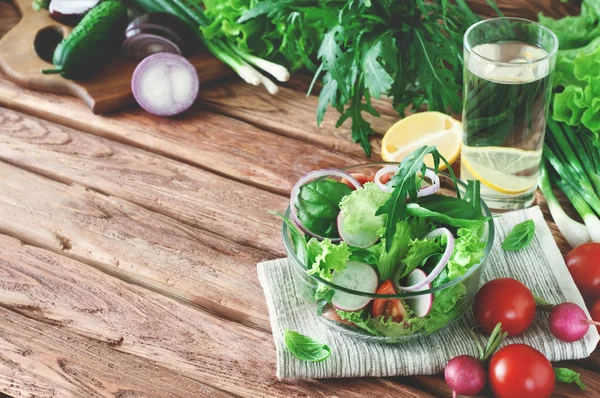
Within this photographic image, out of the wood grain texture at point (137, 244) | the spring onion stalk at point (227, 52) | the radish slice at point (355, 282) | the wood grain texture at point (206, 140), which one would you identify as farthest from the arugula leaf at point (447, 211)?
the spring onion stalk at point (227, 52)

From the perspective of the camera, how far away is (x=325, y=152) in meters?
1.73

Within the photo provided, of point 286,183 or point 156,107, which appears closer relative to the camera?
point 286,183

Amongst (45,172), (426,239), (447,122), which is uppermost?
(426,239)

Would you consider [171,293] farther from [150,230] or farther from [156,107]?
[156,107]

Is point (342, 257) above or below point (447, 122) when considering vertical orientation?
above

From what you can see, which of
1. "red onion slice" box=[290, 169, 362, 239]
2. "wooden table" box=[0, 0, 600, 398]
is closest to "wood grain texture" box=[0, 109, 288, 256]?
"wooden table" box=[0, 0, 600, 398]

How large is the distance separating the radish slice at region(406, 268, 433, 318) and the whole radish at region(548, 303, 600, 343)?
23 centimetres

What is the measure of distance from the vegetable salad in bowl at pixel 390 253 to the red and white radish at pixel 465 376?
0.24ft

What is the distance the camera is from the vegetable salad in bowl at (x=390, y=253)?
113 cm

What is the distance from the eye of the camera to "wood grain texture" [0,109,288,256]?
1.55 meters

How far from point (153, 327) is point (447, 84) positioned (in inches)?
32.2

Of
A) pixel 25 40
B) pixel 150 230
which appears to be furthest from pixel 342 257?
pixel 25 40

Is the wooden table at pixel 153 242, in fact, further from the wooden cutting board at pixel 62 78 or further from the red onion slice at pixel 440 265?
the red onion slice at pixel 440 265

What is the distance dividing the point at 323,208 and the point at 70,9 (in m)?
1.24
